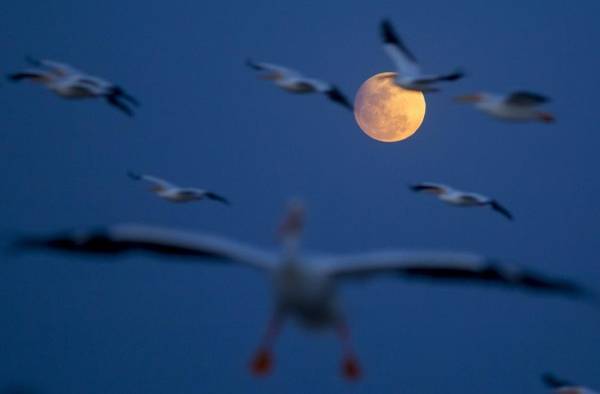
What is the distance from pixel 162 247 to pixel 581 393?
620 centimetres

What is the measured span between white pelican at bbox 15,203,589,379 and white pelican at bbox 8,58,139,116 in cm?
386

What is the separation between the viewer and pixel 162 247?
26.4 feet

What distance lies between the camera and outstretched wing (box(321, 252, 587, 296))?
718 cm

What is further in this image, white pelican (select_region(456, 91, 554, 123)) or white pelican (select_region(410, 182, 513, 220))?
white pelican (select_region(410, 182, 513, 220))

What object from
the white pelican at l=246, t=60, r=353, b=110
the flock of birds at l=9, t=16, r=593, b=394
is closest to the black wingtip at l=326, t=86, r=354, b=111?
the white pelican at l=246, t=60, r=353, b=110

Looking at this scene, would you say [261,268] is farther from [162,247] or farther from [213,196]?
[213,196]

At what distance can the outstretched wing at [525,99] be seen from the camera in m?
10.3

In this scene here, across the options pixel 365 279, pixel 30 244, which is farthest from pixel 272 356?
pixel 30 244

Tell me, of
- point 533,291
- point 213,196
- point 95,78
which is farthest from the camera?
point 213,196

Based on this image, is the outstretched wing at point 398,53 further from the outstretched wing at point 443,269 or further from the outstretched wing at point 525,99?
the outstretched wing at point 443,269

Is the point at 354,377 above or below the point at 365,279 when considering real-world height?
below

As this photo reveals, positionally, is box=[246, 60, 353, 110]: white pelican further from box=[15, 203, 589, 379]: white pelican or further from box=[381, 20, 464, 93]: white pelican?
box=[15, 203, 589, 379]: white pelican

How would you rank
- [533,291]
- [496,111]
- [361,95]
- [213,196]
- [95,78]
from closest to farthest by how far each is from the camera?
[533,291] → [496,111] → [95,78] → [213,196] → [361,95]

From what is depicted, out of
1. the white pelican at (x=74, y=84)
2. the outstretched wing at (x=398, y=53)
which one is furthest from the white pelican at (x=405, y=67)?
the white pelican at (x=74, y=84)
